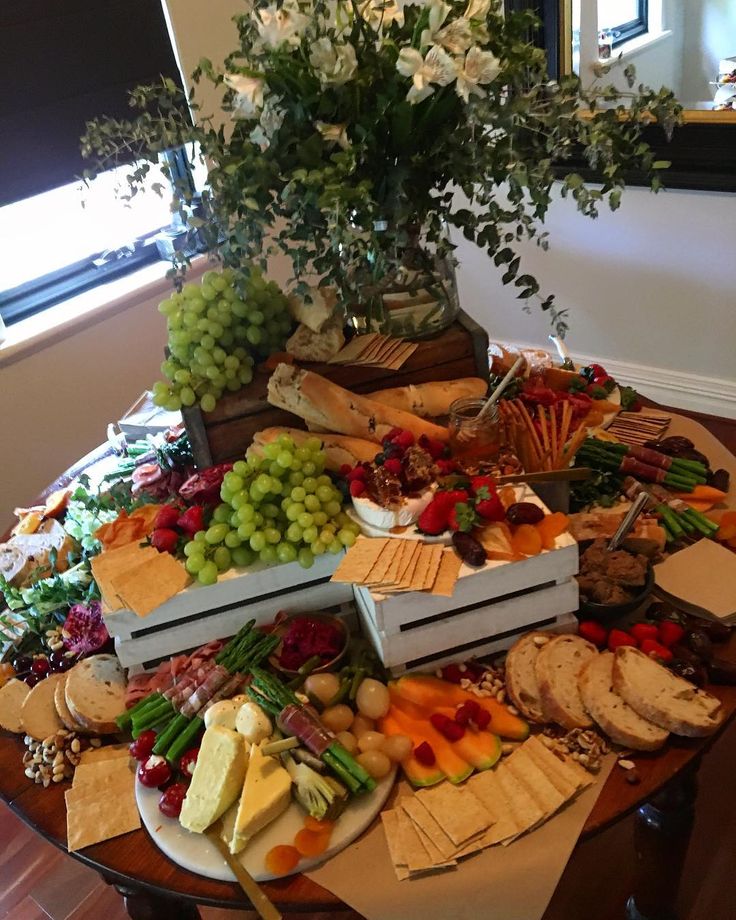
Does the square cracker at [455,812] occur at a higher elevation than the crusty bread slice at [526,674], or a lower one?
lower

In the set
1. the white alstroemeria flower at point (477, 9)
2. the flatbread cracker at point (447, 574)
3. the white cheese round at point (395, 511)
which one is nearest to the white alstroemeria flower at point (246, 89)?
the white alstroemeria flower at point (477, 9)

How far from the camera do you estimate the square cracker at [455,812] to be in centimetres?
97

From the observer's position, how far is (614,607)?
1.17 meters

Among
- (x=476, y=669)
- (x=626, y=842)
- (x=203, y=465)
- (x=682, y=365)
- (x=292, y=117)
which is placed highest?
(x=292, y=117)

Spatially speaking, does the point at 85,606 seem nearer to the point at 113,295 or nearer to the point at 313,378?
the point at 313,378

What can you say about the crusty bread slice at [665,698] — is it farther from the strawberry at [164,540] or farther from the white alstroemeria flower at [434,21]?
the white alstroemeria flower at [434,21]

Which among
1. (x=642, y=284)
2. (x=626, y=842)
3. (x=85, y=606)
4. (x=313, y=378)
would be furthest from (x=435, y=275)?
(x=642, y=284)

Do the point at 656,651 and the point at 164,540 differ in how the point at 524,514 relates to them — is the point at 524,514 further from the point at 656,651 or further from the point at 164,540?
the point at 164,540

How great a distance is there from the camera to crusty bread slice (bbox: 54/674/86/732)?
117 centimetres

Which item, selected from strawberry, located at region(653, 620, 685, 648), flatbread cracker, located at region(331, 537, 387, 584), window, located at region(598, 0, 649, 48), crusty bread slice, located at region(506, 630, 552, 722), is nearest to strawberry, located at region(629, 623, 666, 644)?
strawberry, located at region(653, 620, 685, 648)

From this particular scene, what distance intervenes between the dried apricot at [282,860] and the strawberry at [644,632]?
0.55 meters

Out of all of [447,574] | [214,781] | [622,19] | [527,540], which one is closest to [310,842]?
[214,781]

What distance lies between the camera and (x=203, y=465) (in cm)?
146

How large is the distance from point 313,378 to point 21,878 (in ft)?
4.45
